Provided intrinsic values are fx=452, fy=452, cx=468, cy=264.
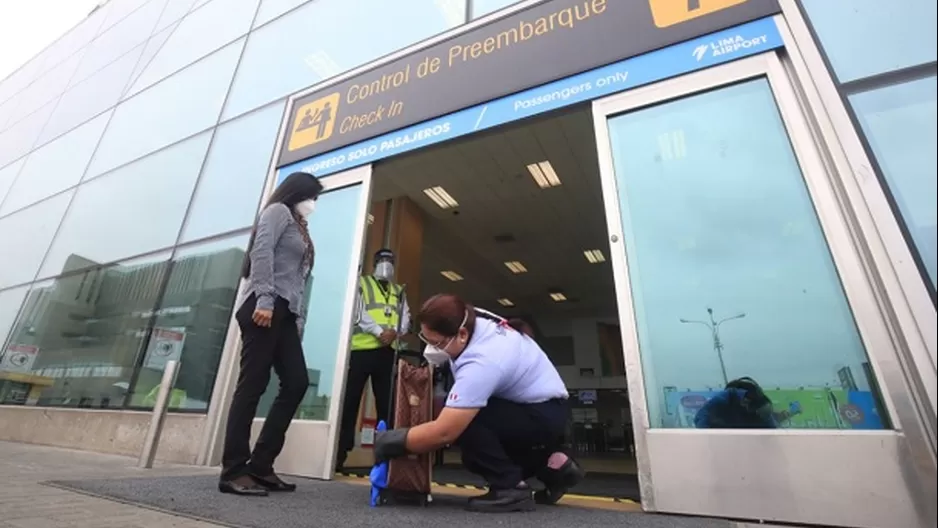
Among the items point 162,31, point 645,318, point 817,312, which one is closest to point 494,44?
point 645,318

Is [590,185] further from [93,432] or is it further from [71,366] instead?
[71,366]

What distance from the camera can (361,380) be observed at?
300 cm

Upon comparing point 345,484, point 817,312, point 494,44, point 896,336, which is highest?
point 494,44

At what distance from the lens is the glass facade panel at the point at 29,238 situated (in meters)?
6.14

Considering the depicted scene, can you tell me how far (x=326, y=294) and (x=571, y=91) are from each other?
2051mm

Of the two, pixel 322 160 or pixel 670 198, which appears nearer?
pixel 670 198

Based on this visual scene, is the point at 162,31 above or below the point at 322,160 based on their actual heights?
above

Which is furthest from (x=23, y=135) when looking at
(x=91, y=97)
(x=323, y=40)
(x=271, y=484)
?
(x=271, y=484)

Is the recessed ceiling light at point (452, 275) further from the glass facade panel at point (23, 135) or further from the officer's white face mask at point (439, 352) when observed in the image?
the glass facade panel at point (23, 135)

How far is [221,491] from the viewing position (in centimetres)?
183

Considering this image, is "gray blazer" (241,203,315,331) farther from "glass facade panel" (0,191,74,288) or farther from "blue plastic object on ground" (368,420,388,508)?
"glass facade panel" (0,191,74,288)

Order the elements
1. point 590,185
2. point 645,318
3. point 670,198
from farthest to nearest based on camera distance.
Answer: point 590,185 < point 670,198 < point 645,318

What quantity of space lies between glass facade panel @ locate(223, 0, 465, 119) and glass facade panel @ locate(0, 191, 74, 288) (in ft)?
11.9

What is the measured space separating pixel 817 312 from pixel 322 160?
325 cm
